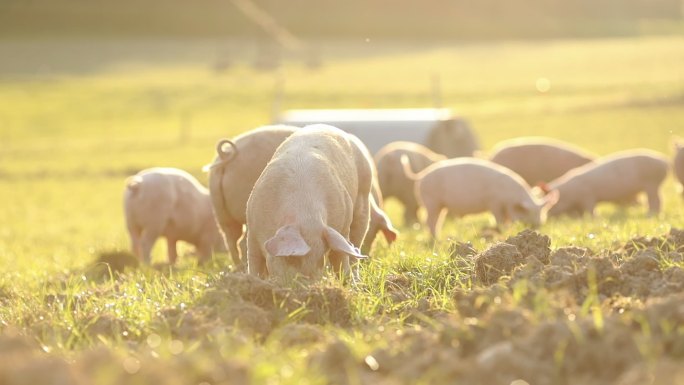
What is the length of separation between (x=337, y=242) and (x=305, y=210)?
29cm

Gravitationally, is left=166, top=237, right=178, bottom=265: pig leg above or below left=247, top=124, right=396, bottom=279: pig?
below

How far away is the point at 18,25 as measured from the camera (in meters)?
81.4

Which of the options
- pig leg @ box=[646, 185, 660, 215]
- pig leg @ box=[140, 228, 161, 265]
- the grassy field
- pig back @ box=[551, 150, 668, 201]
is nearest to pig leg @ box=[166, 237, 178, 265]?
pig leg @ box=[140, 228, 161, 265]

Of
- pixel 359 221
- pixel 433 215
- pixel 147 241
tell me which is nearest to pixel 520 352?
pixel 359 221

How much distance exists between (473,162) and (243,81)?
46110mm

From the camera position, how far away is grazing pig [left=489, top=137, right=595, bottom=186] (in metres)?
15.7

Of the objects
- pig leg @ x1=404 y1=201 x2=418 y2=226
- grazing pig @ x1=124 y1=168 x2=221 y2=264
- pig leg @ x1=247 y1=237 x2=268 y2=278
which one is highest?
pig leg @ x1=247 y1=237 x2=268 y2=278

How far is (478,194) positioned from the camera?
466 inches

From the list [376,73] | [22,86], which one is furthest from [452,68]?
[22,86]

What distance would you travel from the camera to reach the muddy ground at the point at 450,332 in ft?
11.7

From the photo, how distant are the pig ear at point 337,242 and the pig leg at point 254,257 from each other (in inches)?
21.9

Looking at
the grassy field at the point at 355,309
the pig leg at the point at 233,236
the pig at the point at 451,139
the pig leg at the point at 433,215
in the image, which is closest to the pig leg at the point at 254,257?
the grassy field at the point at 355,309

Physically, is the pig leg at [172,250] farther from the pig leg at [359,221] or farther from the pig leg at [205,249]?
the pig leg at [359,221]

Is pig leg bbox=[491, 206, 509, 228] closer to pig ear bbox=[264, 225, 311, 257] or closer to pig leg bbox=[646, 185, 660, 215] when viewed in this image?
pig leg bbox=[646, 185, 660, 215]
